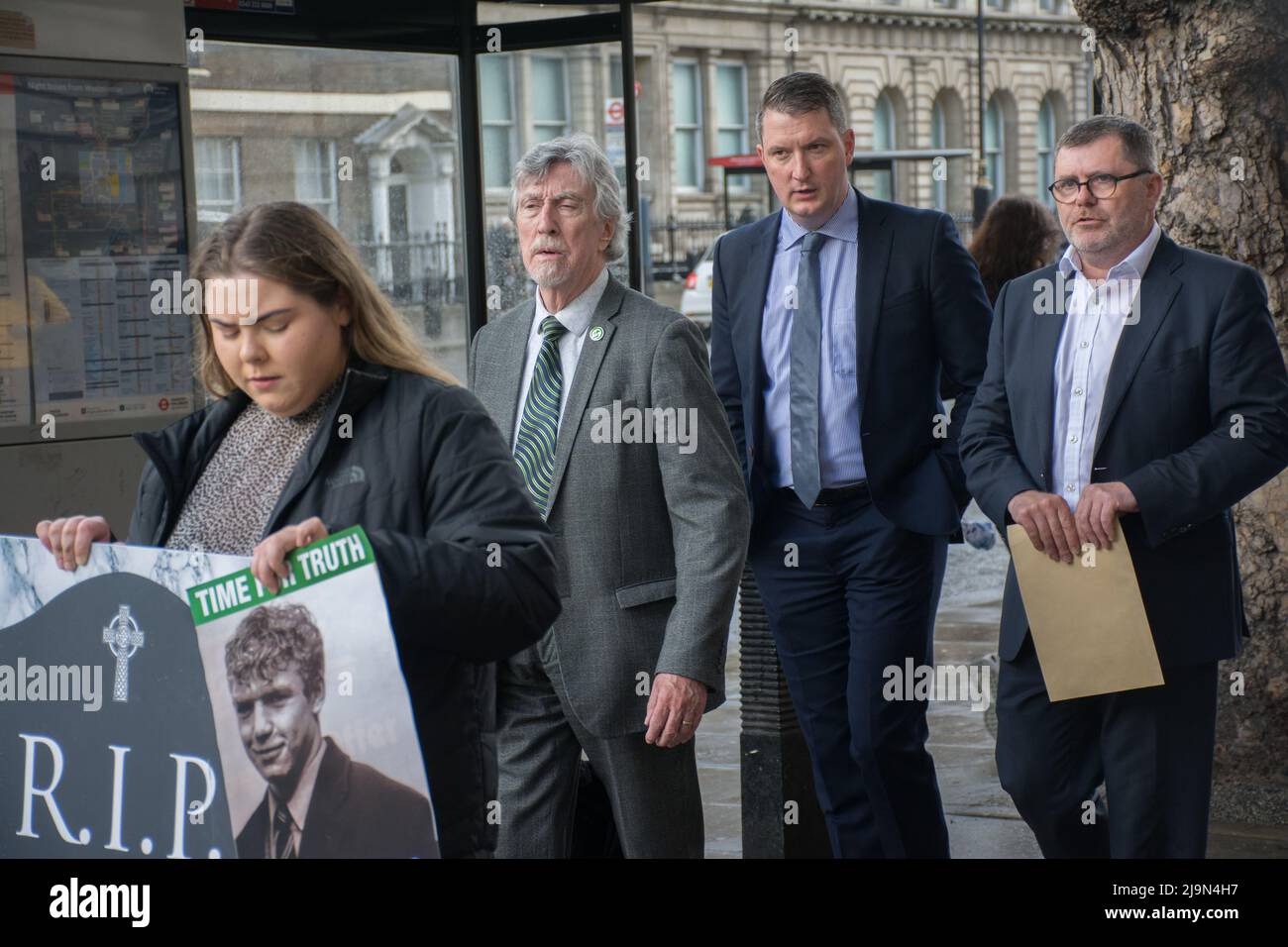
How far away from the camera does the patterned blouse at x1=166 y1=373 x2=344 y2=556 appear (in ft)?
9.14

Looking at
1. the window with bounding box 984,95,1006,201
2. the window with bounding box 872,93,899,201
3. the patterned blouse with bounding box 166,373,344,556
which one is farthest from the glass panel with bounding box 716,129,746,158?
the patterned blouse with bounding box 166,373,344,556

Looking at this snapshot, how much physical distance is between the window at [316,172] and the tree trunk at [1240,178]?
3322mm

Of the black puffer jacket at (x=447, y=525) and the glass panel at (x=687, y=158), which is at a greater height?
the glass panel at (x=687, y=158)

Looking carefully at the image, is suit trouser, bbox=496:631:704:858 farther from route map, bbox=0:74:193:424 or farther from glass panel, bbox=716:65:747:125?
glass panel, bbox=716:65:747:125

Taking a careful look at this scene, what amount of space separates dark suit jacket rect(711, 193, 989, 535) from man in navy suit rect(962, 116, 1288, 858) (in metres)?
0.40

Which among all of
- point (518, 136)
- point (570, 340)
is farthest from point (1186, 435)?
point (518, 136)

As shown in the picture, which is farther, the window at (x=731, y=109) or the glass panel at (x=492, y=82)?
the window at (x=731, y=109)

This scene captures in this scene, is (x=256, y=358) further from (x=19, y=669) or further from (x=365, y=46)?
(x=365, y=46)

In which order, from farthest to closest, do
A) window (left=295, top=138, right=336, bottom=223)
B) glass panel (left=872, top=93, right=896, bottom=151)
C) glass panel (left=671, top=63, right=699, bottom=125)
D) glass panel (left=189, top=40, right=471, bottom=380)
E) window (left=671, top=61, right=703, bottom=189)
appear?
glass panel (left=872, top=93, right=896, bottom=151)
glass panel (left=671, top=63, right=699, bottom=125)
window (left=671, top=61, right=703, bottom=189)
window (left=295, top=138, right=336, bottom=223)
glass panel (left=189, top=40, right=471, bottom=380)

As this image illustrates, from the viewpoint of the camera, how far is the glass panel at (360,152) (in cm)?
712

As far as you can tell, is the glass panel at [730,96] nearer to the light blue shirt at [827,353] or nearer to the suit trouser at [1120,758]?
the light blue shirt at [827,353]

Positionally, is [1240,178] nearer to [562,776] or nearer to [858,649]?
[858,649]

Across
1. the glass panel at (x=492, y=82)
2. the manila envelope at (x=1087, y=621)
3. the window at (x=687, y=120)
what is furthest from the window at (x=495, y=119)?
the window at (x=687, y=120)

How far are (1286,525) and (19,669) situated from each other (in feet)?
14.3
